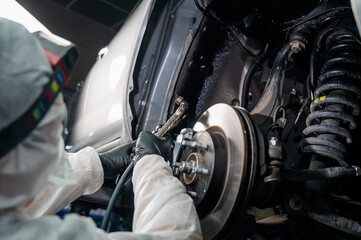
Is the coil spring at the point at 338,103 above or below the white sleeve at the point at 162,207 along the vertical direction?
above

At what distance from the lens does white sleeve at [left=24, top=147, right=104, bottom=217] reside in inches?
29.0

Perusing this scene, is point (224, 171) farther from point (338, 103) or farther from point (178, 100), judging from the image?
point (178, 100)

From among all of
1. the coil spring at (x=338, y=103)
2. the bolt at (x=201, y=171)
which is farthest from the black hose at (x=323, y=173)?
the bolt at (x=201, y=171)

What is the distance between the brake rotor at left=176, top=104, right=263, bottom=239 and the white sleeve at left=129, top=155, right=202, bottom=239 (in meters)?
0.07

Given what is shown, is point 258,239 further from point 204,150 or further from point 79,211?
point 79,211

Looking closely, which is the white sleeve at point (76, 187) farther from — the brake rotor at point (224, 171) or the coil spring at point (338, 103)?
the coil spring at point (338, 103)

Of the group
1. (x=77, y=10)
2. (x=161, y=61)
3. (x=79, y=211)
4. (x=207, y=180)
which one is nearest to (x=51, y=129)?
(x=207, y=180)

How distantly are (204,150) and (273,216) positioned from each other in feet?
0.87

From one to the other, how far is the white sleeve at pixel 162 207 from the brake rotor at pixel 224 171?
0.24ft

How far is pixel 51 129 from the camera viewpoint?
1.58 ft

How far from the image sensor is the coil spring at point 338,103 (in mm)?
661

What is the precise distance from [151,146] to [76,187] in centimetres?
27

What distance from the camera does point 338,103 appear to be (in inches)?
26.7

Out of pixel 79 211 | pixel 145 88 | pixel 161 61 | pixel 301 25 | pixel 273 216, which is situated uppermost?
pixel 301 25
